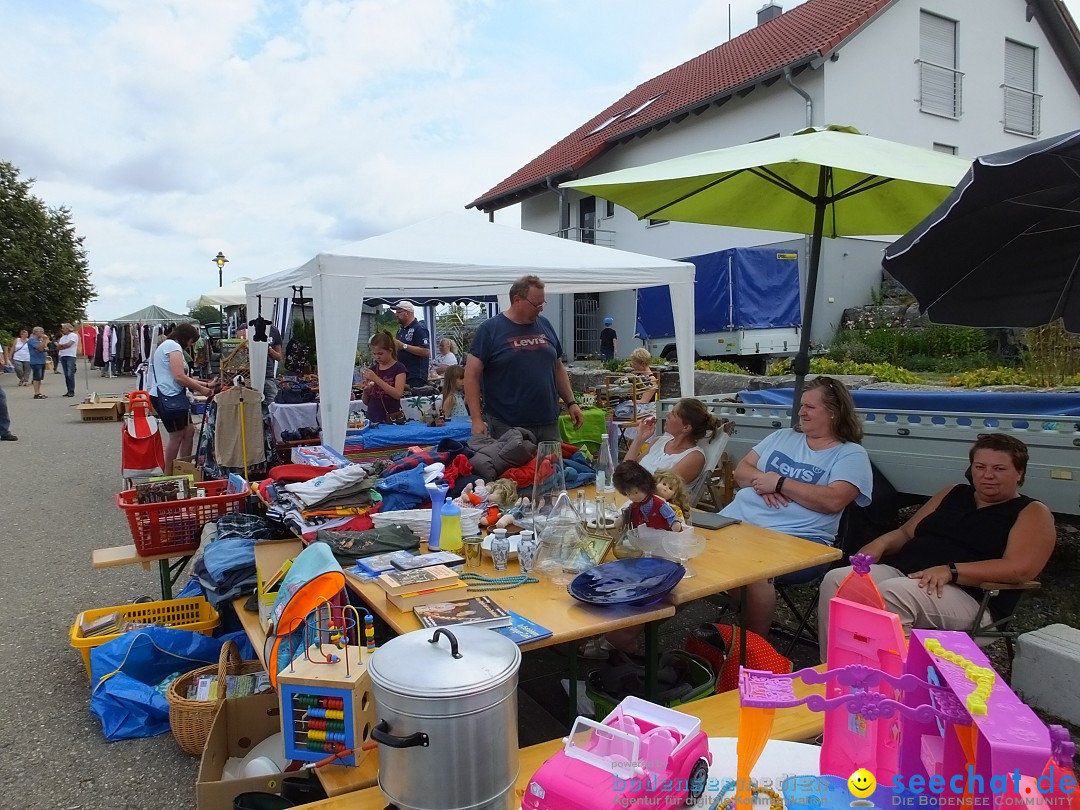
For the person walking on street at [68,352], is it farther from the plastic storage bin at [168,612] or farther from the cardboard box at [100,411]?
the plastic storage bin at [168,612]

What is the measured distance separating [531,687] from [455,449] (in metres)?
1.43

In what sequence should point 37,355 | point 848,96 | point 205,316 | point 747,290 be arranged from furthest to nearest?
point 205,316 → point 37,355 → point 848,96 → point 747,290

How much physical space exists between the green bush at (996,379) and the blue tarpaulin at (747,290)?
230 inches

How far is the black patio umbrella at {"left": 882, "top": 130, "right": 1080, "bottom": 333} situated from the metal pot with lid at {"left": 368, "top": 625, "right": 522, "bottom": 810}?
93.4 inches

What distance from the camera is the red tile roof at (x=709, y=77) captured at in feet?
44.0

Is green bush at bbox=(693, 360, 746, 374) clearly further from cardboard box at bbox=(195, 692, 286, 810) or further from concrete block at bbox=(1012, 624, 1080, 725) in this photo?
cardboard box at bbox=(195, 692, 286, 810)

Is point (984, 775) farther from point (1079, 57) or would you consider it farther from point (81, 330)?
point (81, 330)

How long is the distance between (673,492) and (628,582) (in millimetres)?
760

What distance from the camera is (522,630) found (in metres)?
2.06

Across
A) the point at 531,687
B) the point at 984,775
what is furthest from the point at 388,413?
the point at 984,775

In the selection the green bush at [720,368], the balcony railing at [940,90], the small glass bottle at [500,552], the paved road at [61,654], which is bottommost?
the paved road at [61,654]

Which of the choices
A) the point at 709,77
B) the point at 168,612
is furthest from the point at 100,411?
the point at 709,77

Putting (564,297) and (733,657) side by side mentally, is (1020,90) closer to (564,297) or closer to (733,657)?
(564,297)

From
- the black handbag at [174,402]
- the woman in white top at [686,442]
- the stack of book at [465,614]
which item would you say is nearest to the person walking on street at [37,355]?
the black handbag at [174,402]
